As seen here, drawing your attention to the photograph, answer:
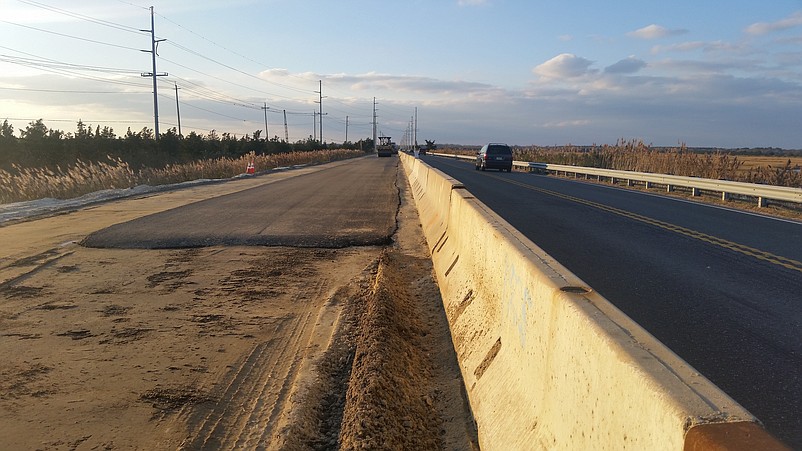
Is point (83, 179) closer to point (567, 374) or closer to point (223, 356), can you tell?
point (223, 356)

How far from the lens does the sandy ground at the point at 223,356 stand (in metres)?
4.11

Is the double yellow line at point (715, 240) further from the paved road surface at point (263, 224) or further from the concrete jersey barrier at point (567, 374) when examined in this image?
the concrete jersey barrier at point (567, 374)

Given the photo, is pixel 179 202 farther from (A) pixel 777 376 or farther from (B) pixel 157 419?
(A) pixel 777 376

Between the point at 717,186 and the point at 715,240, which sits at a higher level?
the point at 717,186

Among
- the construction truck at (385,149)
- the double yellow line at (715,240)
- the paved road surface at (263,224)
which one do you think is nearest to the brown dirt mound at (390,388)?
the paved road surface at (263,224)

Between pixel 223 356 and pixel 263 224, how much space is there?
8.29 metres

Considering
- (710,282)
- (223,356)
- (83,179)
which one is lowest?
(223,356)

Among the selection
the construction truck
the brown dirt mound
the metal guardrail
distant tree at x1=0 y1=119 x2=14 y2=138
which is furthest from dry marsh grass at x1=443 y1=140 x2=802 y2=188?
the construction truck

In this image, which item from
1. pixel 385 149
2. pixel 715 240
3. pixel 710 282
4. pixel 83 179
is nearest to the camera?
pixel 710 282

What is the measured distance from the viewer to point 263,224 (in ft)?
44.5

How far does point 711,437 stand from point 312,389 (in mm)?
3528

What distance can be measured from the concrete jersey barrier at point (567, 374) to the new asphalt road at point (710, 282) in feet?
Result: 5.52

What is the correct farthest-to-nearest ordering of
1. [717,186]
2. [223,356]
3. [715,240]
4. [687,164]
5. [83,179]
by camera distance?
[687,164] → [83,179] → [717,186] → [715,240] → [223,356]

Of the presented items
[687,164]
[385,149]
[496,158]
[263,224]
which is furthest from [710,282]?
[385,149]
